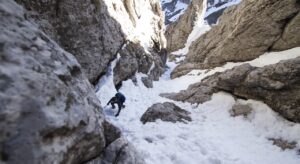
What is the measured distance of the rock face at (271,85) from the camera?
1402 cm

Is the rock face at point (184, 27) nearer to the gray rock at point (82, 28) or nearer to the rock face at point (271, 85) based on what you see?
the rock face at point (271, 85)

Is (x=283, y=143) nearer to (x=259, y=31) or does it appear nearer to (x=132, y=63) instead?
(x=259, y=31)

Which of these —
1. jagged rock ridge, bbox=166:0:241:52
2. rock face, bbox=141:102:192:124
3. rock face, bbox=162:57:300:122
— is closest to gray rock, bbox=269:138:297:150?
rock face, bbox=162:57:300:122

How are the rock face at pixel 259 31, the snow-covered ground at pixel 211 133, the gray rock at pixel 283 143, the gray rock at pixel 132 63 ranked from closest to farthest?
the snow-covered ground at pixel 211 133, the gray rock at pixel 283 143, the rock face at pixel 259 31, the gray rock at pixel 132 63

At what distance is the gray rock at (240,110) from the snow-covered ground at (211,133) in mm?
308

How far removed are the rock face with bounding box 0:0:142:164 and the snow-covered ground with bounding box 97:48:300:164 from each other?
4130 mm

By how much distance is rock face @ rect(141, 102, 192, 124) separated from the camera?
14.0 meters

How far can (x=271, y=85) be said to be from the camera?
1503 cm

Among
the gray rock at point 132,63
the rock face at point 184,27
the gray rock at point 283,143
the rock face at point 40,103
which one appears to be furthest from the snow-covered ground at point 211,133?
the rock face at point 184,27

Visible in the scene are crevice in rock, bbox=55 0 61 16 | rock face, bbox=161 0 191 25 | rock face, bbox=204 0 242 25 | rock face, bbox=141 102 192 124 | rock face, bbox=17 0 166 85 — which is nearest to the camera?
rock face, bbox=17 0 166 85

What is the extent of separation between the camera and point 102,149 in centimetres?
570

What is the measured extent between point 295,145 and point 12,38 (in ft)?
40.5

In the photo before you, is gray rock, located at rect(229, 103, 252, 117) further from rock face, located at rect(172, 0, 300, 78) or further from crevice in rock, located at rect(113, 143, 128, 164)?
crevice in rock, located at rect(113, 143, 128, 164)

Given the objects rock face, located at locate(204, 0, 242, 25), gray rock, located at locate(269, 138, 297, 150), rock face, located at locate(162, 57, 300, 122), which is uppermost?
rock face, located at locate(204, 0, 242, 25)
